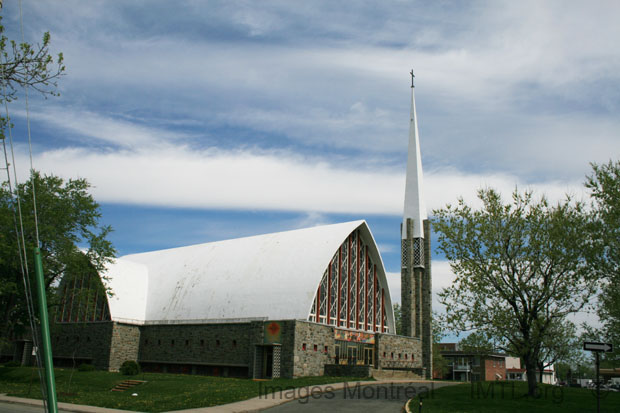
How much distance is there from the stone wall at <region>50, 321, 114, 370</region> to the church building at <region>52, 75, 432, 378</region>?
91mm

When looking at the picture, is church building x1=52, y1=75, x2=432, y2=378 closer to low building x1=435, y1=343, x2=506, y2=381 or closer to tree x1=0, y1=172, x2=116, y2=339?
tree x1=0, y1=172, x2=116, y2=339

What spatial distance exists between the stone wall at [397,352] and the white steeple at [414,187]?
1073 centimetres

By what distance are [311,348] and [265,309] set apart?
4.43 metres

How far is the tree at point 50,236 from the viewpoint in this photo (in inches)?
1288

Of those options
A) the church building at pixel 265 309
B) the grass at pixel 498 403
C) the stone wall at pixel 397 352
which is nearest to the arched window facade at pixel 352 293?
the church building at pixel 265 309

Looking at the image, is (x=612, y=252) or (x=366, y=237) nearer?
(x=612, y=252)

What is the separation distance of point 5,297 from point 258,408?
25.3m

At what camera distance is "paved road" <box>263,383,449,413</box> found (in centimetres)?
1870

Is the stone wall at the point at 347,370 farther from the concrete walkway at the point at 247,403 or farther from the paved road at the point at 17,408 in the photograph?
the paved road at the point at 17,408

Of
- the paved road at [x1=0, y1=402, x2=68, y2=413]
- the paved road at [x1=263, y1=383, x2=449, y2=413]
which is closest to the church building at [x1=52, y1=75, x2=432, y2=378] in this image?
the paved road at [x1=263, y1=383, x2=449, y2=413]

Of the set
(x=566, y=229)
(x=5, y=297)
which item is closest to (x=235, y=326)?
(x=5, y=297)

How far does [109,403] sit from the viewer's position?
20.3 meters

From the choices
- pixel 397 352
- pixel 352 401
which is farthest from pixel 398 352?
pixel 352 401

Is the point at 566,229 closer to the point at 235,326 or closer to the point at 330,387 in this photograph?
the point at 330,387
